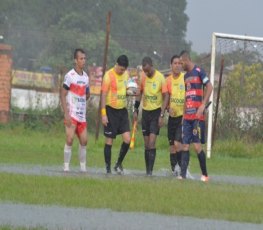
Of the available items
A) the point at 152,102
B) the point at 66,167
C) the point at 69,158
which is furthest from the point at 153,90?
the point at 66,167

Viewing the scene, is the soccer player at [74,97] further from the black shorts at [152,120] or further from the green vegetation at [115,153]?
the green vegetation at [115,153]

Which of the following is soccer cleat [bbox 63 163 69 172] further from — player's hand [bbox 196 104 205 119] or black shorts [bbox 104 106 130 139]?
player's hand [bbox 196 104 205 119]

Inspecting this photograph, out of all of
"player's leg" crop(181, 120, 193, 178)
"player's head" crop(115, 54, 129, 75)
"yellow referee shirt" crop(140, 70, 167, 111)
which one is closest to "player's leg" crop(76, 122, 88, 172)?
"player's head" crop(115, 54, 129, 75)

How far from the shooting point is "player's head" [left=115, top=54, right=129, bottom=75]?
1823 cm

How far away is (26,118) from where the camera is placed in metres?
36.0

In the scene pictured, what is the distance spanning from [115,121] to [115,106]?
0.88 feet

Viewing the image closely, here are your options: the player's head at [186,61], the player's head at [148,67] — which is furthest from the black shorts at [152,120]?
the player's head at [186,61]

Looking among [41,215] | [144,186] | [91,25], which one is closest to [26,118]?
[144,186]

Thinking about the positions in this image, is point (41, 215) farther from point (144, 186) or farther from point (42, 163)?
point (42, 163)

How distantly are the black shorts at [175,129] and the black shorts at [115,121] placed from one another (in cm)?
79

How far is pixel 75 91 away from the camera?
59.9 feet

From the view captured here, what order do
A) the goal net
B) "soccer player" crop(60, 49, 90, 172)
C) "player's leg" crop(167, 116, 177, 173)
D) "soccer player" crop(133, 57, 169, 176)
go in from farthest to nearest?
the goal net → "player's leg" crop(167, 116, 177, 173) → "soccer player" crop(133, 57, 169, 176) → "soccer player" crop(60, 49, 90, 172)

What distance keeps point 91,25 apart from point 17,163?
257 feet

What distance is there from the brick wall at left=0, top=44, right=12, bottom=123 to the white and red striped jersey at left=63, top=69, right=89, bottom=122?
18457mm
